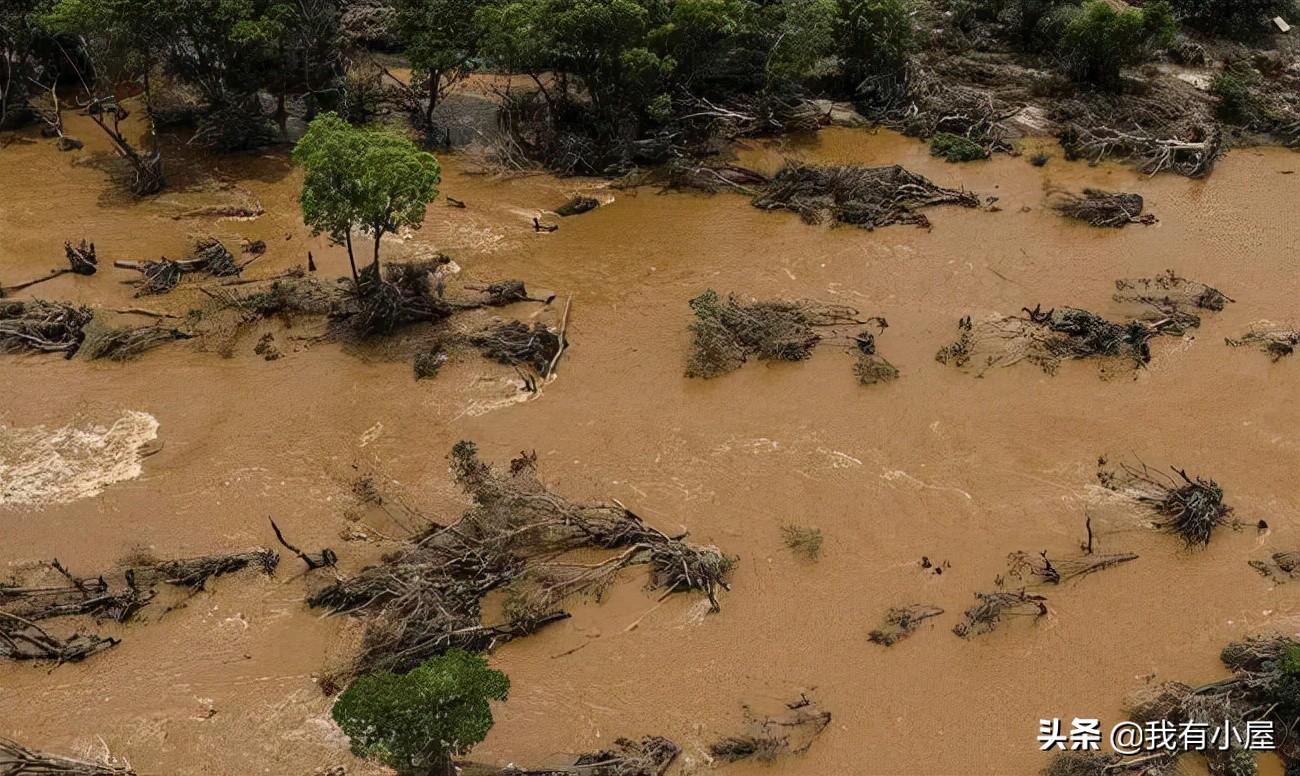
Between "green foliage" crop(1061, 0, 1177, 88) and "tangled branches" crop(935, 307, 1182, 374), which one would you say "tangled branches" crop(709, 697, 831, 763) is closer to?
"tangled branches" crop(935, 307, 1182, 374)

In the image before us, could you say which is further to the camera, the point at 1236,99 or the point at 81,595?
the point at 1236,99

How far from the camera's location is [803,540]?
13664 mm

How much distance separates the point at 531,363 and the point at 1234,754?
35.4 ft

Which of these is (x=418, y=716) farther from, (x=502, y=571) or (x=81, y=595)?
(x=81, y=595)

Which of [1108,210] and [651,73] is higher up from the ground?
[651,73]

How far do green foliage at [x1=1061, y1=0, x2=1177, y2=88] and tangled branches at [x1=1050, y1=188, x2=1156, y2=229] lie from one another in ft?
16.6

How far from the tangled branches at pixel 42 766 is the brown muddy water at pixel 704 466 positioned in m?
0.34

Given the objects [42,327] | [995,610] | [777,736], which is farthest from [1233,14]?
[42,327]

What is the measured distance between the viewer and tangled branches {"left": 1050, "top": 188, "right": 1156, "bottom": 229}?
2025 centimetres

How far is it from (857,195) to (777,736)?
12.3 meters

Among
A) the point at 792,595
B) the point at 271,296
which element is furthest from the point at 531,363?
the point at 792,595

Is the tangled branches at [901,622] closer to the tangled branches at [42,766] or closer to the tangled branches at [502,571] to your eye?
the tangled branches at [502,571]

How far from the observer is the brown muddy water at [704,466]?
11.9 m

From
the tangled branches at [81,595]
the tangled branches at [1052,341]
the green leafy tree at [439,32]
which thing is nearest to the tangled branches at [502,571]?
the tangled branches at [81,595]
